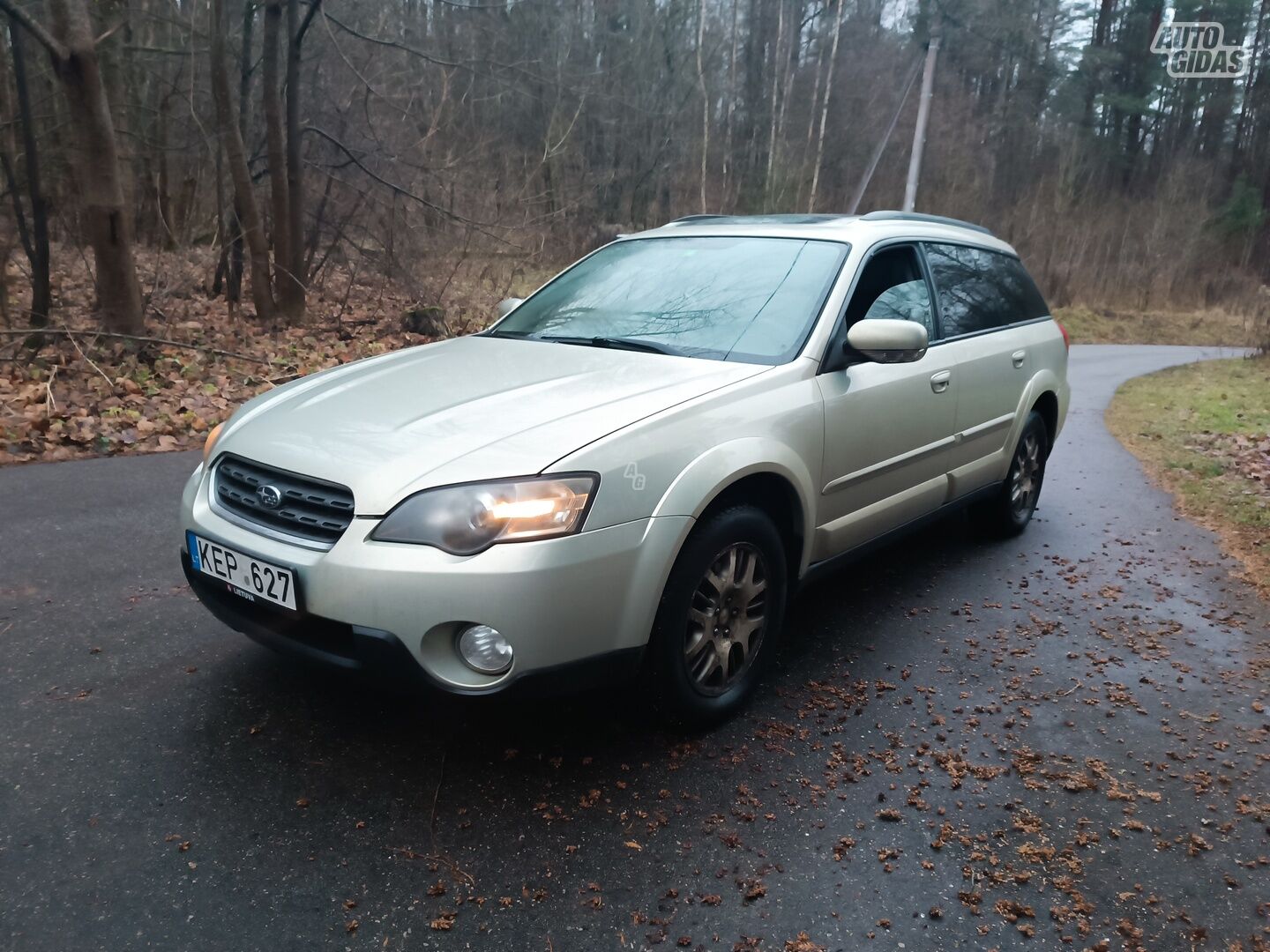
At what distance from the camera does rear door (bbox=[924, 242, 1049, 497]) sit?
4449 millimetres

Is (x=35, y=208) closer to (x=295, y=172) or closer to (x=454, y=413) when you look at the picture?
(x=295, y=172)

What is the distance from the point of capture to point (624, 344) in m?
3.63

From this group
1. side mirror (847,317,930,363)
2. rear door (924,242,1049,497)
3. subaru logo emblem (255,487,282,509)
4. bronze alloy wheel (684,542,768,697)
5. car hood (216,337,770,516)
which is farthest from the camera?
rear door (924,242,1049,497)

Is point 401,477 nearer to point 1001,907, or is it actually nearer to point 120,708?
point 120,708

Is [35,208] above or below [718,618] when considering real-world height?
above

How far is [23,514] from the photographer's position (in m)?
5.02

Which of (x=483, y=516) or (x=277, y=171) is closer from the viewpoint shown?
(x=483, y=516)

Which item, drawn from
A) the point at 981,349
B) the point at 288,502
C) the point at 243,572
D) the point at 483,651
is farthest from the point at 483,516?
the point at 981,349

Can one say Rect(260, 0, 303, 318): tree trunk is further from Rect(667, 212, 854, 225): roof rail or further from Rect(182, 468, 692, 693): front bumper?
Rect(182, 468, 692, 693): front bumper

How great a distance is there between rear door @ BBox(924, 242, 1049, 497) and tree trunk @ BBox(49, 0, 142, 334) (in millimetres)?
7180

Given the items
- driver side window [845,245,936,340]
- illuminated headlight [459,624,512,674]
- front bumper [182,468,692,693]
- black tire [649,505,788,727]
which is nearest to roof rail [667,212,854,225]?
driver side window [845,245,936,340]

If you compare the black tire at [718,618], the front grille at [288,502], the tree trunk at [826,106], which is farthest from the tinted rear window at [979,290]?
the tree trunk at [826,106]

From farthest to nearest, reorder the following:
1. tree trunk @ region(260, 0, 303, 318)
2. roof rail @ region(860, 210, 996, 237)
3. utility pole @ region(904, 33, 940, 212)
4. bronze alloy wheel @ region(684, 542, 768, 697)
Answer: utility pole @ region(904, 33, 940, 212) < tree trunk @ region(260, 0, 303, 318) < roof rail @ region(860, 210, 996, 237) < bronze alloy wheel @ region(684, 542, 768, 697)

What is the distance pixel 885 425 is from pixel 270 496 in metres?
2.36
